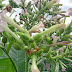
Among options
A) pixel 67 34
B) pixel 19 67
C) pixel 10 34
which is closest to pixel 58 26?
pixel 67 34

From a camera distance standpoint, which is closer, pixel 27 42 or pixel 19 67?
pixel 27 42

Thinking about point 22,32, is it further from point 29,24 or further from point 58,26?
point 29,24

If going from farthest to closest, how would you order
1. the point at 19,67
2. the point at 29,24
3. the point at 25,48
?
the point at 29,24, the point at 19,67, the point at 25,48

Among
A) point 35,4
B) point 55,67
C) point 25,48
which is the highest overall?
point 35,4

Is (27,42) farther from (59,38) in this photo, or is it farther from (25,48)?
(59,38)

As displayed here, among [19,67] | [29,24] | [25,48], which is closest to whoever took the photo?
[25,48]

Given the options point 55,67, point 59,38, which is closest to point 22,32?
point 59,38

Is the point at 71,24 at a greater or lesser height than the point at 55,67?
greater

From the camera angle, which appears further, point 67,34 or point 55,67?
point 55,67

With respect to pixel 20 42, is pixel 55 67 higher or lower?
lower

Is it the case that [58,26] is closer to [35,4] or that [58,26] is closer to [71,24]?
[71,24]
